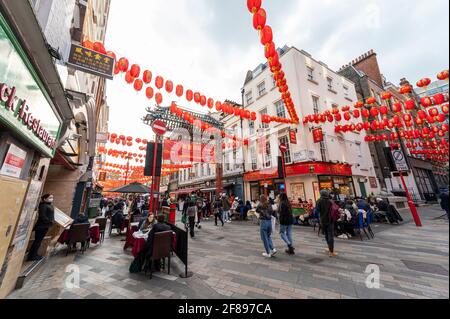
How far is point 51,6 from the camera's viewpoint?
14.2ft

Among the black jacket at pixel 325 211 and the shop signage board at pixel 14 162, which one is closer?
the shop signage board at pixel 14 162

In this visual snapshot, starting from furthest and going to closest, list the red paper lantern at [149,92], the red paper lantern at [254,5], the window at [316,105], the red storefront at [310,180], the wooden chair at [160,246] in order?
the window at [316,105] → the red storefront at [310,180] → the red paper lantern at [149,92] → the red paper lantern at [254,5] → the wooden chair at [160,246]

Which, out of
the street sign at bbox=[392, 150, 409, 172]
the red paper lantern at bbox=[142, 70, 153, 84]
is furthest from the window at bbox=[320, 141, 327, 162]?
the red paper lantern at bbox=[142, 70, 153, 84]

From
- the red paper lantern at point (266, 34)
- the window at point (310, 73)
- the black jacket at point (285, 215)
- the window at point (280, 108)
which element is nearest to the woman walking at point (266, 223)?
the black jacket at point (285, 215)

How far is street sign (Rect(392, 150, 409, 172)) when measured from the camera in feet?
29.3

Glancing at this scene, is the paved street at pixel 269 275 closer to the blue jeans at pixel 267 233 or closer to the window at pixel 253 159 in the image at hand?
the blue jeans at pixel 267 233

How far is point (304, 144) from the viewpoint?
44.9 ft

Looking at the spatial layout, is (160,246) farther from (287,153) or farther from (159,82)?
(287,153)

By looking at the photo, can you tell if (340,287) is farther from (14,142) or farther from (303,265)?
(14,142)

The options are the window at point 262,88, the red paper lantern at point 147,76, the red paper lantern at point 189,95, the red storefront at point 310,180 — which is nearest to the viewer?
the red paper lantern at point 147,76

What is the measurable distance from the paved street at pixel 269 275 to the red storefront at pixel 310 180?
22.3ft

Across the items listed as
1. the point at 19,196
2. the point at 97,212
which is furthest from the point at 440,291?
the point at 97,212

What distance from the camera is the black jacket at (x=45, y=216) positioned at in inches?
205

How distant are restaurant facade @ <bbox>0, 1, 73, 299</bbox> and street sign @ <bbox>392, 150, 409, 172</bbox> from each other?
13.4m
